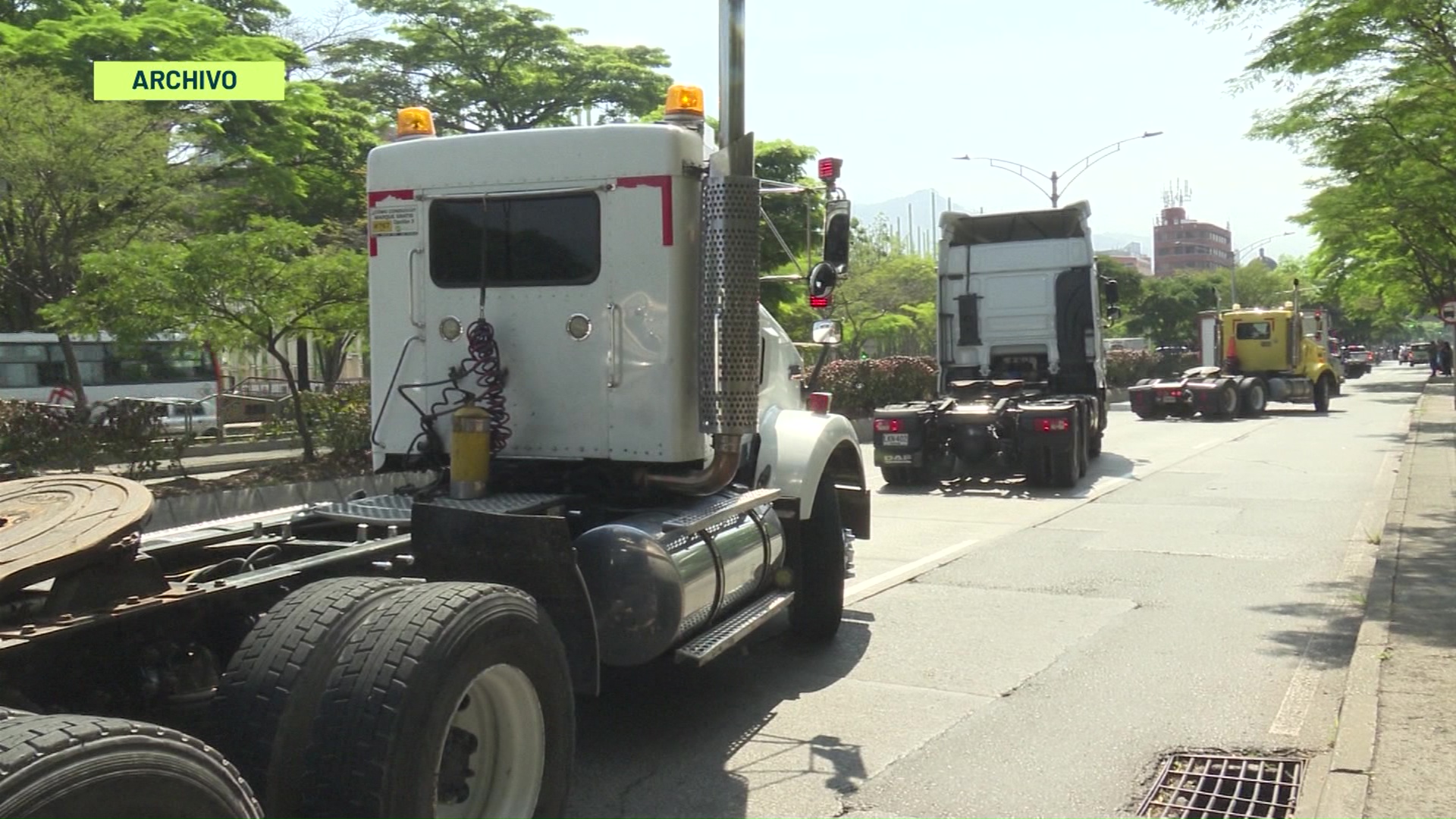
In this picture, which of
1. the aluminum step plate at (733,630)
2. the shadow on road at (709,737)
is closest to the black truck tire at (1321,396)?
the shadow on road at (709,737)

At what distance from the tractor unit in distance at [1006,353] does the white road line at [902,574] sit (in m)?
4.50

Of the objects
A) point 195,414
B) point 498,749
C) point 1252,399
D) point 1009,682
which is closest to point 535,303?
point 498,749

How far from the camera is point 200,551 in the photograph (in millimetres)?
4652

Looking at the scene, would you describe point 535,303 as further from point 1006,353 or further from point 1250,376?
point 1250,376

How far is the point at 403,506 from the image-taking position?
5387 mm

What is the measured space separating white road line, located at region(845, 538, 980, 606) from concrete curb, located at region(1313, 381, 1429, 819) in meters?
3.13

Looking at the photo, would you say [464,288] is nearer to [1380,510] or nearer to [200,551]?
[200,551]

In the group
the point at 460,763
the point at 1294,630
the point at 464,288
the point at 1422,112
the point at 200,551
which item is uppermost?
the point at 1422,112

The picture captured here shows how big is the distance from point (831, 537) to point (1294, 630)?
117 inches

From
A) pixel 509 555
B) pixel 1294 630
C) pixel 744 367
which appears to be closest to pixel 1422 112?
pixel 1294 630

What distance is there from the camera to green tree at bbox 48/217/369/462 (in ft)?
45.8

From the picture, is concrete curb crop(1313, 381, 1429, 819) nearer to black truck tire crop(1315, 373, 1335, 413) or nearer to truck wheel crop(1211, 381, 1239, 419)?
truck wheel crop(1211, 381, 1239, 419)

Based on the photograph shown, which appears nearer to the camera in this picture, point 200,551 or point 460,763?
point 460,763

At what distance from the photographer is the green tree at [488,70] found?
33.8m
